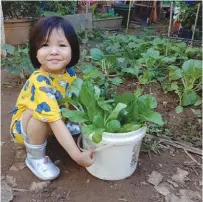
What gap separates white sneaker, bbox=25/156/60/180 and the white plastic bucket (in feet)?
0.49

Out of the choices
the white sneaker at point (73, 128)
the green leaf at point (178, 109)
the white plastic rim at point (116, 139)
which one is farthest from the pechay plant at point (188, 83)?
the white plastic rim at point (116, 139)

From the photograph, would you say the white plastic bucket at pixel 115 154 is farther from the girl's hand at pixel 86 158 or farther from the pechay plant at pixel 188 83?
the pechay plant at pixel 188 83

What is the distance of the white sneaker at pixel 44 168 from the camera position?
4.30 ft

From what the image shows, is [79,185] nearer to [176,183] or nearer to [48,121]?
[48,121]

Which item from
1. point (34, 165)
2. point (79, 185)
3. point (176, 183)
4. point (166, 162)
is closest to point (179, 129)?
point (166, 162)

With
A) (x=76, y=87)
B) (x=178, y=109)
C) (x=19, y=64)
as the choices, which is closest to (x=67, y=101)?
(x=76, y=87)

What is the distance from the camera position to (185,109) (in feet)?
6.52

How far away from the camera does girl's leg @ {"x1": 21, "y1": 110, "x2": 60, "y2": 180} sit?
1263mm

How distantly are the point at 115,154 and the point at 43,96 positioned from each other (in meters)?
0.36

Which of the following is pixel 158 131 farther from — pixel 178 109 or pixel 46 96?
pixel 46 96

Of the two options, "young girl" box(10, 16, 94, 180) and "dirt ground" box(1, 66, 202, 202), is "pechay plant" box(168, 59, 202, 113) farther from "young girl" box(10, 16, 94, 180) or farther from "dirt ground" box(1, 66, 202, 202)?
"young girl" box(10, 16, 94, 180)

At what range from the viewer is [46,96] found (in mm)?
1216

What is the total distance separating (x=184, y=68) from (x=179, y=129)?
20.3 inches

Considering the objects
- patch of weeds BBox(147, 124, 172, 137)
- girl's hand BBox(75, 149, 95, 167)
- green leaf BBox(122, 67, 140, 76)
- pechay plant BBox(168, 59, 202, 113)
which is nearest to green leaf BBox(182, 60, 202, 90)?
pechay plant BBox(168, 59, 202, 113)
